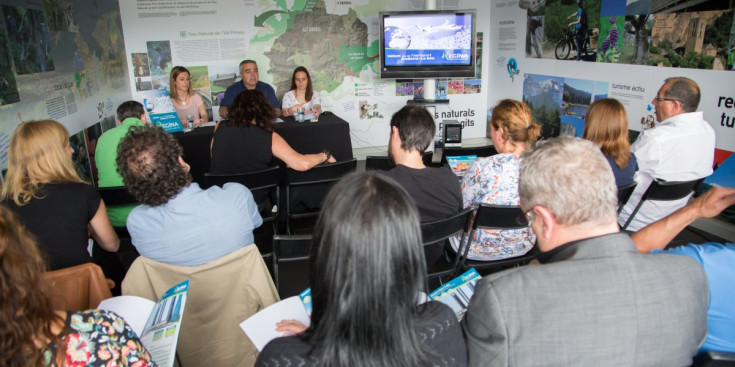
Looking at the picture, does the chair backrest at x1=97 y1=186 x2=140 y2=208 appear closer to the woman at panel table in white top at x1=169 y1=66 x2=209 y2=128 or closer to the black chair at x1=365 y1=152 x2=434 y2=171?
the black chair at x1=365 y1=152 x2=434 y2=171

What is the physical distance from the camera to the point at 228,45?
593 cm

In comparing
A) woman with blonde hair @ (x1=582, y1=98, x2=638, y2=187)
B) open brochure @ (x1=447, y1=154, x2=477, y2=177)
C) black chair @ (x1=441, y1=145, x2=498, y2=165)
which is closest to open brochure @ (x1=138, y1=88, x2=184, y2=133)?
black chair @ (x1=441, y1=145, x2=498, y2=165)

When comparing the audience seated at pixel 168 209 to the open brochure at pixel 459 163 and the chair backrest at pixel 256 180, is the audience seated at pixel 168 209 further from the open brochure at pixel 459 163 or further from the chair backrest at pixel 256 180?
the open brochure at pixel 459 163

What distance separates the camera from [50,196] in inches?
77.4

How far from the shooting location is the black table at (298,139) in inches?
164

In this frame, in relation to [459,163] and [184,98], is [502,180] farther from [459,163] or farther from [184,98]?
[184,98]

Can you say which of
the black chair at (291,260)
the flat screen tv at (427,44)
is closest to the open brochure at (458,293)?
the black chair at (291,260)

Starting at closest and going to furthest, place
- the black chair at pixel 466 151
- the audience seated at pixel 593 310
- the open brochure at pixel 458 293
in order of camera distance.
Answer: the audience seated at pixel 593 310 < the open brochure at pixel 458 293 < the black chair at pixel 466 151

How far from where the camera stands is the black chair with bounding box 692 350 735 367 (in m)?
1.17

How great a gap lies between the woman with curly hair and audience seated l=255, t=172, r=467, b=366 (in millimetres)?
2340

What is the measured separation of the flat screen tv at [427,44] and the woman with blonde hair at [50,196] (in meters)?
4.49

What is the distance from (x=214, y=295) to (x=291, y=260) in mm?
371

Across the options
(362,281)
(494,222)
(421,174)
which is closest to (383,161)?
(421,174)

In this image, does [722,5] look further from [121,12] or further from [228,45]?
[121,12]
